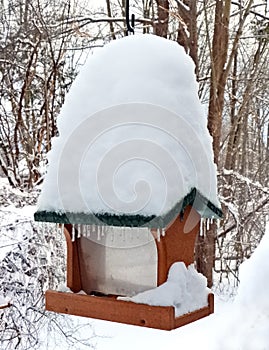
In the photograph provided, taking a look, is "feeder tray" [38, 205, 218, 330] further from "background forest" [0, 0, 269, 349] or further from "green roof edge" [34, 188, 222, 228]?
"background forest" [0, 0, 269, 349]

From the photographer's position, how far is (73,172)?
4.69 feet

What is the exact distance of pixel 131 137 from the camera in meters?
1.37

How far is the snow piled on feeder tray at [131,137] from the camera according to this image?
52.9 inches

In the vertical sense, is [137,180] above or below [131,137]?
below

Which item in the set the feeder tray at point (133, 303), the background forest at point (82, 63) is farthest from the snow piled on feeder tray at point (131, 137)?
the background forest at point (82, 63)

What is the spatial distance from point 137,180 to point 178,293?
1.18ft

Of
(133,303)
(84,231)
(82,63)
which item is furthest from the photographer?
(82,63)

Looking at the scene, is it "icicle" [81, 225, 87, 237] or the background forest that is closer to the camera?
"icicle" [81, 225, 87, 237]

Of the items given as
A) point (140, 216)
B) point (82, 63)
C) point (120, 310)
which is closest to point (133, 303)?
point (120, 310)

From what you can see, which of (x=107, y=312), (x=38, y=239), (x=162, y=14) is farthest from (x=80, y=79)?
(x=162, y=14)

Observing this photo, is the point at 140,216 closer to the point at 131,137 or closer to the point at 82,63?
the point at 131,137

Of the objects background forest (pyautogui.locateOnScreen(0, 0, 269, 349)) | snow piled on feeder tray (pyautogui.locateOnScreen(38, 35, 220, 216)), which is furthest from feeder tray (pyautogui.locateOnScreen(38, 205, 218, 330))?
background forest (pyautogui.locateOnScreen(0, 0, 269, 349))

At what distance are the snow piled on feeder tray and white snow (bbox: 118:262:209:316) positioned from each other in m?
0.22

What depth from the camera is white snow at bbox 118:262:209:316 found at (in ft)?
4.75
